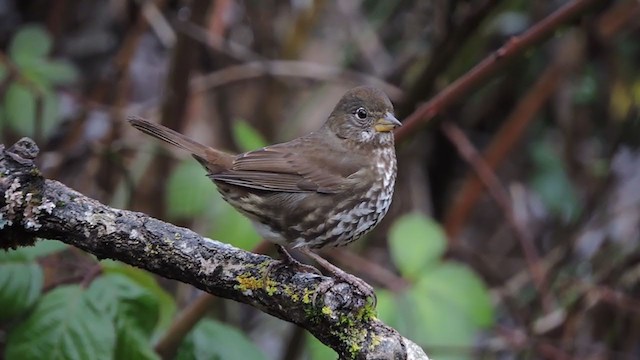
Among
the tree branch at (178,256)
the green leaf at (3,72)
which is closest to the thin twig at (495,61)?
the tree branch at (178,256)

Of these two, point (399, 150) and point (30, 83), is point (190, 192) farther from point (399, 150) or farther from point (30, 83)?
point (399, 150)

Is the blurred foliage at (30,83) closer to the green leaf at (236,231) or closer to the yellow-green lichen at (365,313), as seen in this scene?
the green leaf at (236,231)

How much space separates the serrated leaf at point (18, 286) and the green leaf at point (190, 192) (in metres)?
0.97

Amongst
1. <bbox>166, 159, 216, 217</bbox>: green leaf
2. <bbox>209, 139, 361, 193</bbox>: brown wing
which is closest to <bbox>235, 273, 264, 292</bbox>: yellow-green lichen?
<bbox>209, 139, 361, 193</bbox>: brown wing

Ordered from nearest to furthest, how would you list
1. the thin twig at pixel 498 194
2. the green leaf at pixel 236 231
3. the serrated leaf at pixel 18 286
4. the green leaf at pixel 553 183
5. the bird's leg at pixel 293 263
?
1. the bird's leg at pixel 293 263
2. the serrated leaf at pixel 18 286
3. the green leaf at pixel 236 231
4. the thin twig at pixel 498 194
5. the green leaf at pixel 553 183

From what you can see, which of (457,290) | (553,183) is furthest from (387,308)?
(553,183)

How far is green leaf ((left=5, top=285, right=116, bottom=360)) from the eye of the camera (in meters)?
2.39

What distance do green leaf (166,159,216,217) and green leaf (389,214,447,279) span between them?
0.74 metres

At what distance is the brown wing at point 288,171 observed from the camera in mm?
2891

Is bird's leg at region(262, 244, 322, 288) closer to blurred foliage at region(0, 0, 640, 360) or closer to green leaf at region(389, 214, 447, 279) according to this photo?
blurred foliage at region(0, 0, 640, 360)

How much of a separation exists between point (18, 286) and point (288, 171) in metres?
0.95

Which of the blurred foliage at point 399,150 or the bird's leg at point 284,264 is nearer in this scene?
the bird's leg at point 284,264

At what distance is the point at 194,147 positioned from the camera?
2.94 meters

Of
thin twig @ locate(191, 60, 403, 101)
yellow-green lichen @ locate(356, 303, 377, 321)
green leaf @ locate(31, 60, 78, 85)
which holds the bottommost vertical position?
yellow-green lichen @ locate(356, 303, 377, 321)
